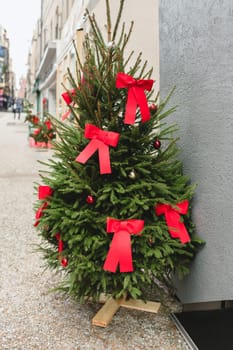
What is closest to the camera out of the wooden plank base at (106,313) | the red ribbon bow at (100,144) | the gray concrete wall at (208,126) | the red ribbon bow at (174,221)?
the gray concrete wall at (208,126)

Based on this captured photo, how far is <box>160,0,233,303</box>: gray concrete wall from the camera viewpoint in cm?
224

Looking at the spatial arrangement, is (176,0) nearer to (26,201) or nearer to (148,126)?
(148,126)

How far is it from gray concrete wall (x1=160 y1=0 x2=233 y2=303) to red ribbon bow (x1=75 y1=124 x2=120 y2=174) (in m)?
0.56

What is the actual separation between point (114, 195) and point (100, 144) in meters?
0.32

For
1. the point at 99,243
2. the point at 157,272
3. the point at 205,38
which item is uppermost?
the point at 205,38

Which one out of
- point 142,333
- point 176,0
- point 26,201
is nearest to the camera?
point 142,333

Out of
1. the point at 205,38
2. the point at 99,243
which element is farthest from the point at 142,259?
the point at 205,38

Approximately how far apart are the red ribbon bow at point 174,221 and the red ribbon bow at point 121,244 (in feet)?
0.62

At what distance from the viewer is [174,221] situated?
2.50 m

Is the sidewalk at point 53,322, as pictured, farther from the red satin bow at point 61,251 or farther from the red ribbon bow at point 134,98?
the red ribbon bow at point 134,98

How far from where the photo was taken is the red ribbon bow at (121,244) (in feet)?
7.57

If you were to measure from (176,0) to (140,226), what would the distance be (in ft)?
5.51

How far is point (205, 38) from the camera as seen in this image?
8.05ft

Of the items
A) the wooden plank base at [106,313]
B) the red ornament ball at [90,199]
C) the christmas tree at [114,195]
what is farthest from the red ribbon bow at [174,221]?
the wooden plank base at [106,313]
